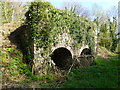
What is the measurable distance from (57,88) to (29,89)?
1.08 m

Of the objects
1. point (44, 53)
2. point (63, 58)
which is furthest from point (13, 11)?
point (44, 53)

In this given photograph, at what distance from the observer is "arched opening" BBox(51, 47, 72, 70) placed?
8.75 metres

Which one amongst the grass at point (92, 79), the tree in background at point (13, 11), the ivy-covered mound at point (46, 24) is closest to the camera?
the grass at point (92, 79)

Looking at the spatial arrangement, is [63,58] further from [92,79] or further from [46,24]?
[92,79]

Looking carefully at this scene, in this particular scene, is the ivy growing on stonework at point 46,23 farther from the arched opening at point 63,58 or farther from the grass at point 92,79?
the grass at point 92,79

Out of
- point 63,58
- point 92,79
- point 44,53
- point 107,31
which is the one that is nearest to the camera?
point 92,79

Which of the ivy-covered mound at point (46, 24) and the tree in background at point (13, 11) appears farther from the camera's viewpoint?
the tree in background at point (13, 11)

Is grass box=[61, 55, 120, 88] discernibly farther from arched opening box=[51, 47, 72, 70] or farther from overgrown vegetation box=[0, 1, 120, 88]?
arched opening box=[51, 47, 72, 70]

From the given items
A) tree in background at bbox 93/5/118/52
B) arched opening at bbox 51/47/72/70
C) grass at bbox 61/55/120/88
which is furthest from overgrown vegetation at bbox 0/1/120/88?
Result: tree in background at bbox 93/5/118/52

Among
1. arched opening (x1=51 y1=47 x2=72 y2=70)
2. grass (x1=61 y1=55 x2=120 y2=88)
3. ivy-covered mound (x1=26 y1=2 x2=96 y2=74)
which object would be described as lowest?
grass (x1=61 y1=55 x2=120 y2=88)

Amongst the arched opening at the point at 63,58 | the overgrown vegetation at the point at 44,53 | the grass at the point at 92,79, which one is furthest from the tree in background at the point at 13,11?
the grass at the point at 92,79

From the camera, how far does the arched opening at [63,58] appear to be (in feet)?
28.7

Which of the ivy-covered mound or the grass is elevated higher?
the ivy-covered mound

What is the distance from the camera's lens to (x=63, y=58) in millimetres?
9430
